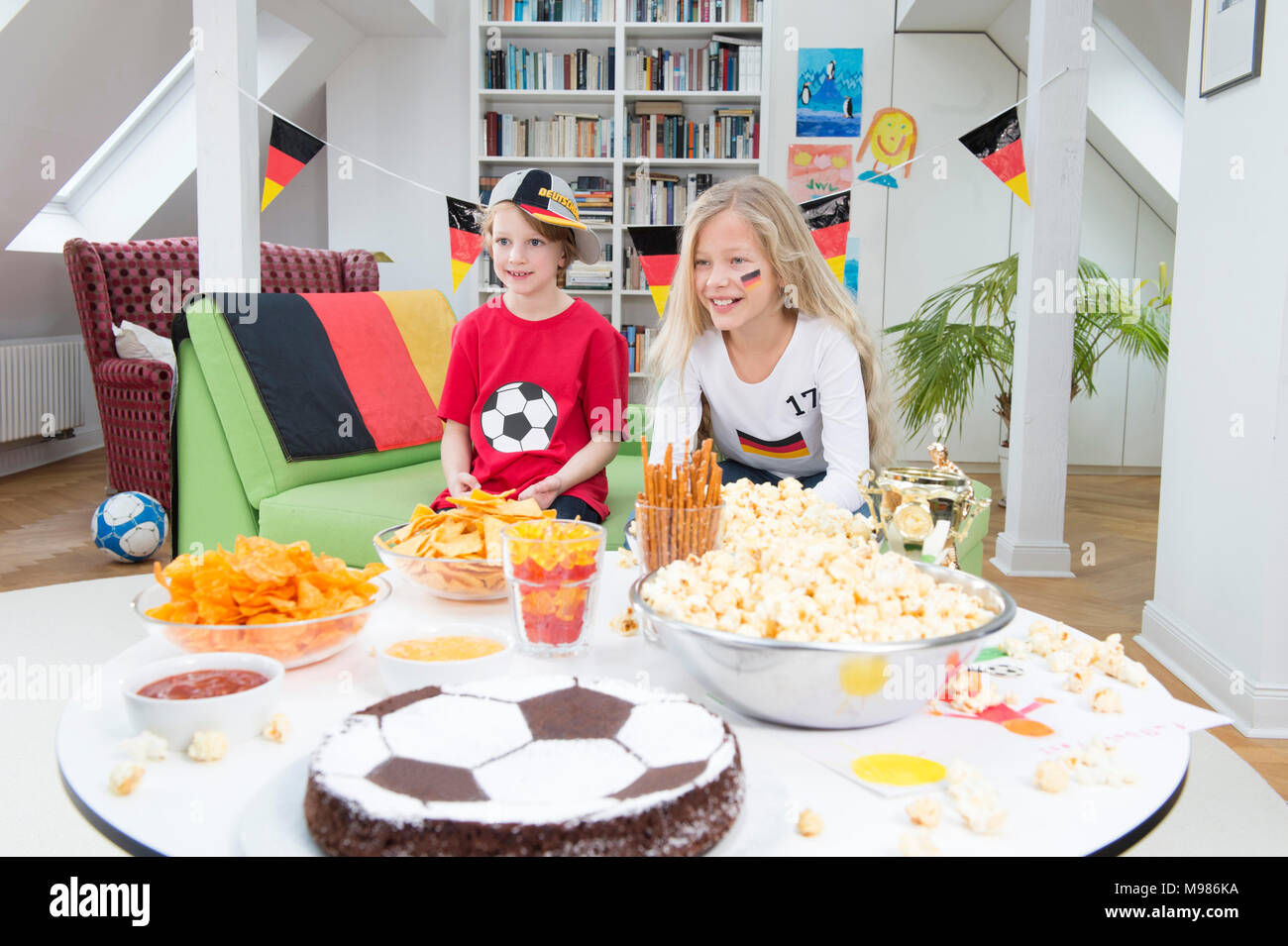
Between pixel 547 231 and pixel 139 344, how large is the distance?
2425 mm

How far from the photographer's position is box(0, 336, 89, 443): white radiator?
4.73 metres

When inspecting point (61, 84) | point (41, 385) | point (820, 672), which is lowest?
point (820, 672)

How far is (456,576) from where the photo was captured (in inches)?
45.2

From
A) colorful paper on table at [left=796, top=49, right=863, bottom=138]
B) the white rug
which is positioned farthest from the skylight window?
the white rug

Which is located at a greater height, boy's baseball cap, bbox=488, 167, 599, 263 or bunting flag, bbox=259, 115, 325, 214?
bunting flag, bbox=259, 115, 325, 214

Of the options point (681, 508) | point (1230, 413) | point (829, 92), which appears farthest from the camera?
point (829, 92)

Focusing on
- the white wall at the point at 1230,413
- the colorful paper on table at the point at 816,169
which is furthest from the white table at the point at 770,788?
the colorful paper on table at the point at 816,169

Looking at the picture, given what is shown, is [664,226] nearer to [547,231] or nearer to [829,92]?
[547,231]

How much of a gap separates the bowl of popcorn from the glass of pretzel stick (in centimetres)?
15

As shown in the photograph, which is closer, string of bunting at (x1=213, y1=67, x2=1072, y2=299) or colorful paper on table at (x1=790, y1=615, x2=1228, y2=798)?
colorful paper on table at (x1=790, y1=615, x2=1228, y2=798)

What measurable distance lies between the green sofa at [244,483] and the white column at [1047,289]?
5.78ft

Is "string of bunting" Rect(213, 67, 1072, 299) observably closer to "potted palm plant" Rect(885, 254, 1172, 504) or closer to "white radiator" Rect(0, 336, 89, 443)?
"potted palm plant" Rect(885, 254, 1172, 504)

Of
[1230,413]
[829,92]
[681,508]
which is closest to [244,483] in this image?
[681,508]

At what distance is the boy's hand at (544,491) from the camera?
6.63 ft
